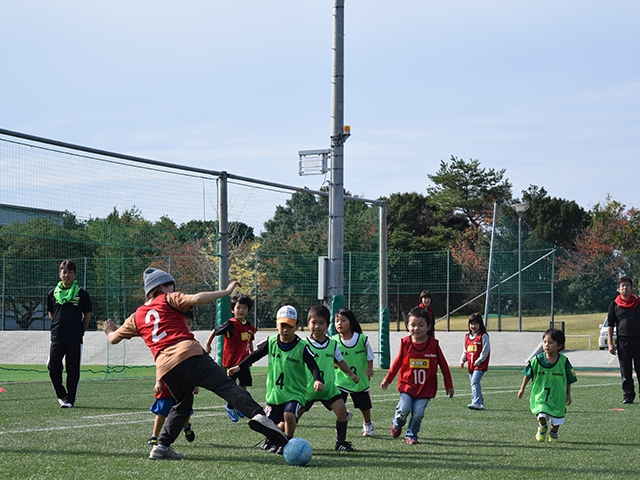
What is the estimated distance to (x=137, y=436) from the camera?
26.7ft

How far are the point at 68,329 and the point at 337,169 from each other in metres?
5.42

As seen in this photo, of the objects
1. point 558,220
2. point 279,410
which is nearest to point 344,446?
point 279,410

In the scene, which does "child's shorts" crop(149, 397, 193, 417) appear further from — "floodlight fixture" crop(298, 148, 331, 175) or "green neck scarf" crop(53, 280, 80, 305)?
"floodlight fixture" crop(298, 148, 331, 175)

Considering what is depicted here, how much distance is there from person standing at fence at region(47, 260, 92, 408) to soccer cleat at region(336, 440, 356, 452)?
4.85m

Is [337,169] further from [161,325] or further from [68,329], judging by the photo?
[161,325]

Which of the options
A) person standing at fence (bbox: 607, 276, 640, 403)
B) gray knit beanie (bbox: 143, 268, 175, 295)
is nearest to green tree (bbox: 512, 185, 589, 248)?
person standing at fence (bbox: 607, 276, 640, 403)

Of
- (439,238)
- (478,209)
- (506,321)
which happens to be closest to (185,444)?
(506,321)

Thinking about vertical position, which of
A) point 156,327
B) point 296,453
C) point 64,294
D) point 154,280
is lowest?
point 296,453

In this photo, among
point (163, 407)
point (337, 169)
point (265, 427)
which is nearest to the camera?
point (265, 427)

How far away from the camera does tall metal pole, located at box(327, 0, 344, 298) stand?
46.2 feet

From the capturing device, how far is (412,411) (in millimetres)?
8281

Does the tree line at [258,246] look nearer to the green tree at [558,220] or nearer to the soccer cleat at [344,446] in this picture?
the green tree at [558,220]

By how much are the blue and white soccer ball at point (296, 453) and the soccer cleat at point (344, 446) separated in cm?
107

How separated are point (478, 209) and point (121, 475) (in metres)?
55.6
